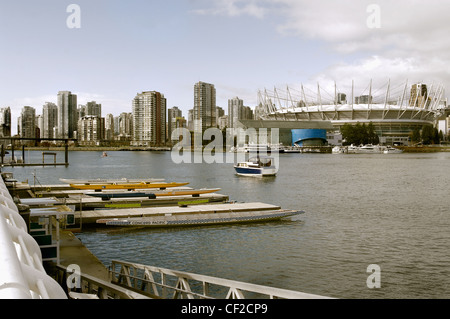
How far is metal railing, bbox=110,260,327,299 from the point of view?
6.93m

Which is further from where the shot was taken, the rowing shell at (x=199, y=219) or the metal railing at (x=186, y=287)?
the rowing shell at (x=199, y=219)

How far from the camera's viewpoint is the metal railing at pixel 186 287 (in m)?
6.93

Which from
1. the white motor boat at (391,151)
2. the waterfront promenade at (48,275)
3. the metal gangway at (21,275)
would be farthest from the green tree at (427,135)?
the metal gangway at (21,275)

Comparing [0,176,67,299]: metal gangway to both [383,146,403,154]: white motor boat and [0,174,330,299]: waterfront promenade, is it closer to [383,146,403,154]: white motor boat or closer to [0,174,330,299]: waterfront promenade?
[0,174,330,299]: waterfront promenade

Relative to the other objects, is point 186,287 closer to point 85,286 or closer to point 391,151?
point 85,286

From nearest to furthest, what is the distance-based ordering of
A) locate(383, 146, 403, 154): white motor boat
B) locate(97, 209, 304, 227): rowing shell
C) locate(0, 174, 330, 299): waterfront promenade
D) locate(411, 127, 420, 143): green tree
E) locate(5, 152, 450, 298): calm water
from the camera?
locate(0, 174, 330, 299): waterfront promenade → locate(5, 152, 450, 298): calm water → locate(97, 209, 304, 227): rowing shell → locate(383, 146, 403, 154): white motor boat → locate(411, 127, 420, 143): green tree

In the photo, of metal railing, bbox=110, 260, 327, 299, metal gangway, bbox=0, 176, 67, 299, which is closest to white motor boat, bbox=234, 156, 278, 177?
metal railing, bbox=110, 260, 327, 299

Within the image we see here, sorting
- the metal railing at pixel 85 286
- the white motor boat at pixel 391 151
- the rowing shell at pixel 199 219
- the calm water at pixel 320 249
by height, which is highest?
the white motor boat at pixel 391 151

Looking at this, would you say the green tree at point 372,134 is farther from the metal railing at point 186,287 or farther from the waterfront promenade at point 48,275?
the waterfront promenade at point 48,275

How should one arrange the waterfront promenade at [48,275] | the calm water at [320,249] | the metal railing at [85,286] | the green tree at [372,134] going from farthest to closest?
the green tree at [372,134], the calm water at [320,249], the metal railing at [85,286], the waterfront promenade at [48,275]
